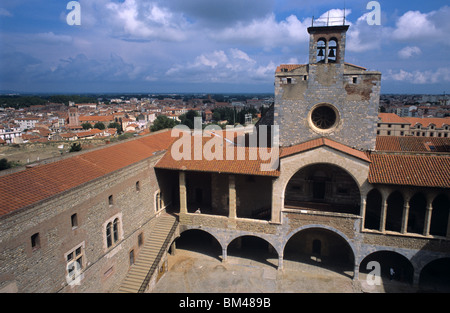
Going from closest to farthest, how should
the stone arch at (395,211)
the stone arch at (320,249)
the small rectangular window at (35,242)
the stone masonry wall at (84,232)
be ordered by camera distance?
the stone masonry wall at (84,232) < the small rectangular window at (35,242) < the stone arch at (395,211) < the stone arch at (320,249)

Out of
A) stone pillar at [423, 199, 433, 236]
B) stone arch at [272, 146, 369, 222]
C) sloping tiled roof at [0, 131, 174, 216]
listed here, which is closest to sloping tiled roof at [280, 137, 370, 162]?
stone arch at [272, 146, 369, 222]

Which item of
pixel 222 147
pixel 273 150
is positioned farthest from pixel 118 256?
pixel 273 150

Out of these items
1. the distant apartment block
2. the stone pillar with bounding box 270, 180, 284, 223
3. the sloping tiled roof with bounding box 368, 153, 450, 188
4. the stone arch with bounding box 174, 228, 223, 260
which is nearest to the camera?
the sloping tiled roof with bounding box 368, 153, 450, 188

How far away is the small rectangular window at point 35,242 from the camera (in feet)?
47.0

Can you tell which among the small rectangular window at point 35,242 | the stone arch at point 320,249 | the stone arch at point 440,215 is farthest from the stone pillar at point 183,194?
the stone arch at point 440,215

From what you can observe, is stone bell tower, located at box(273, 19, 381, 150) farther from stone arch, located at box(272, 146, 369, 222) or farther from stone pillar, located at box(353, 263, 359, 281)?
stone pillar, located at box(353, 263, 359, 281)

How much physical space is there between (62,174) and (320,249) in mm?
20484

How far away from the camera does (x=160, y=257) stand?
22.4 m

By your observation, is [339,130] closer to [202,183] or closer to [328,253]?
[328,253]

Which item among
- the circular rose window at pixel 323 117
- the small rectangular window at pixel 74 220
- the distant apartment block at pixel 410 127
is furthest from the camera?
the distant apartment block at pixel 410 127

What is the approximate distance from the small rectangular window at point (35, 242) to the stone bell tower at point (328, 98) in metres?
18.3

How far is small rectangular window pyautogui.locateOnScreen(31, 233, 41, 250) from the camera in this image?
14.3 meters

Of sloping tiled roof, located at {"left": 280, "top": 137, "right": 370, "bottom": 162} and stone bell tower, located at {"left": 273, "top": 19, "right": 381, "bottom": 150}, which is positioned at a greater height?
stone bell tower, located at {"left": 273, "top": 19, "right": 381, "bottom": 150}

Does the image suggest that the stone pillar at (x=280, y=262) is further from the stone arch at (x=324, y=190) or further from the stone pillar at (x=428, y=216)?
the stone pillar at (x=428, y=216)
